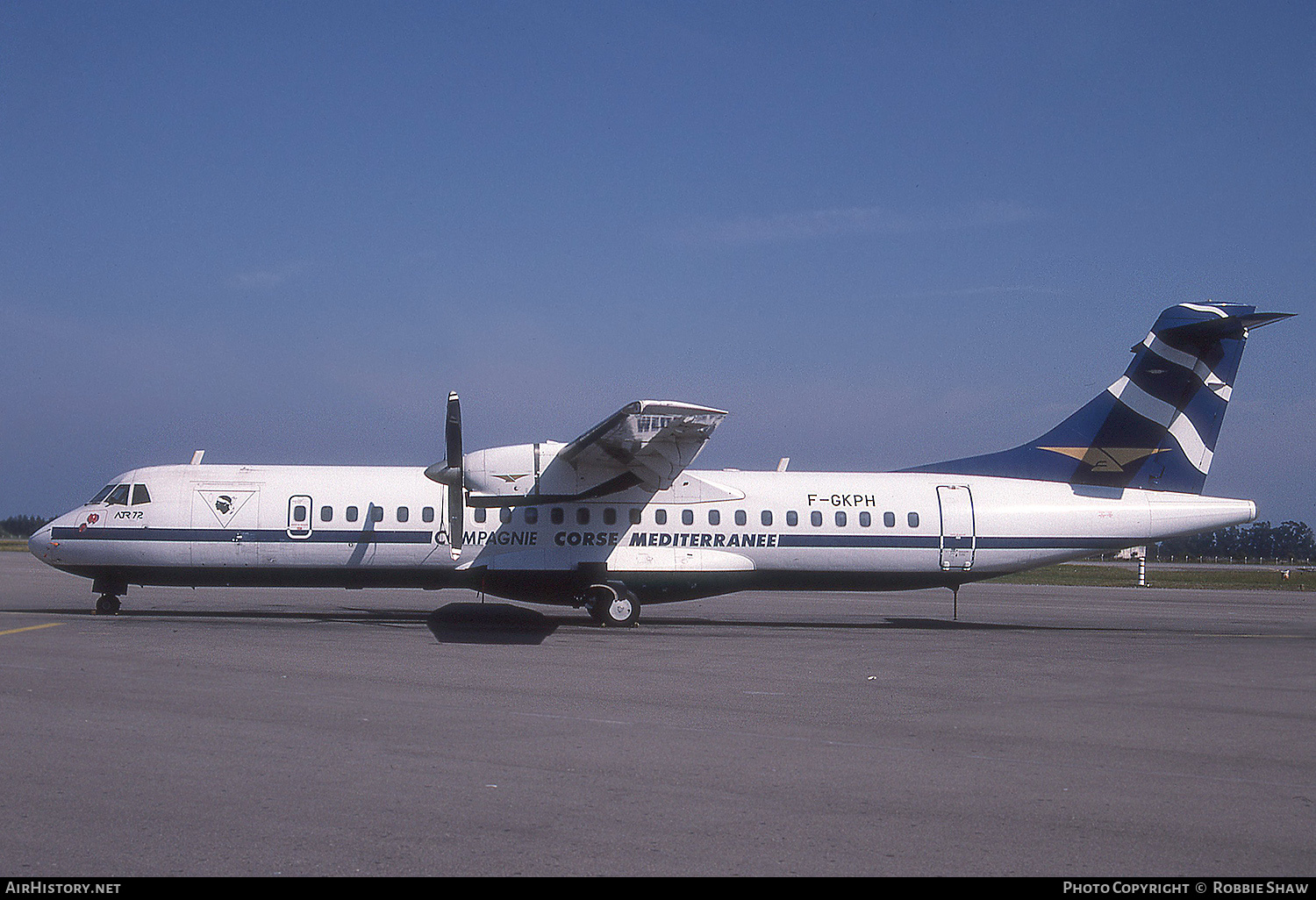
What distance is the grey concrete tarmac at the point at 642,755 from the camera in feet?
17.0

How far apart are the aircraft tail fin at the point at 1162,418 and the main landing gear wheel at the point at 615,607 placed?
861 cm

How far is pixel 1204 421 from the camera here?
19.2 m

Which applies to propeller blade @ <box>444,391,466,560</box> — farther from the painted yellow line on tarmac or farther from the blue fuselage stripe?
the painted yellow line on tarmac

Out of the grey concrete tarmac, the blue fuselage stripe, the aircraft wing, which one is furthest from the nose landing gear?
the aircraft wing

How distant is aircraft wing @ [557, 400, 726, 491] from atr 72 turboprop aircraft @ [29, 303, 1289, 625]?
0.24ft

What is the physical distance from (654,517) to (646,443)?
233cm

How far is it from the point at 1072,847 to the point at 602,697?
5488mm

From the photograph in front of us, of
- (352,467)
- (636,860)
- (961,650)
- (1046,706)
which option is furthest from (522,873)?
(352,467)

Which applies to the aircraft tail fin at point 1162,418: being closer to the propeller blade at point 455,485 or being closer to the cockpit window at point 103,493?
the propeller blade at point 455,485

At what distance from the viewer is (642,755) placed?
7473 mm

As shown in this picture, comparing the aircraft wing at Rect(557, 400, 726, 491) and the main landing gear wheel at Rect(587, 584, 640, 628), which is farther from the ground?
the aircraft wing at Rect(557, 400, 726, 491)

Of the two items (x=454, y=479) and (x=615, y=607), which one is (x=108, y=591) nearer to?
(x=454, y=479)

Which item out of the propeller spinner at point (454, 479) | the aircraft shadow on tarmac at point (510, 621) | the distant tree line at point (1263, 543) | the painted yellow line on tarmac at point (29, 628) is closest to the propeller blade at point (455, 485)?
the propeller spinner at point (454, 479)

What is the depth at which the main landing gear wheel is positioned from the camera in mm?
17812
